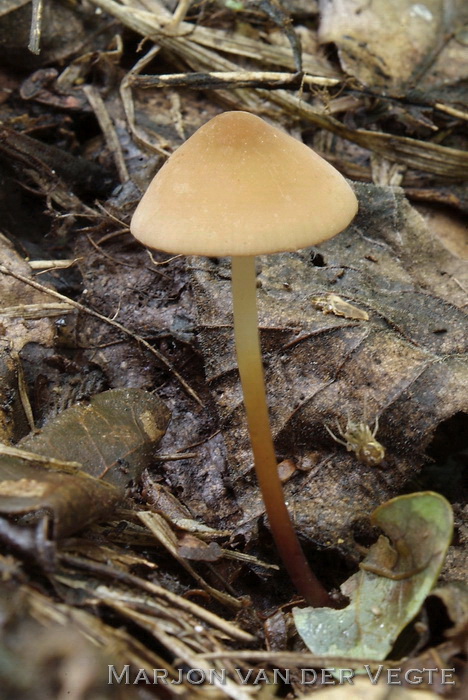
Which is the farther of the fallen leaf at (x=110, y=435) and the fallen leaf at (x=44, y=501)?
the fallen leaf at (x=110, y=435)

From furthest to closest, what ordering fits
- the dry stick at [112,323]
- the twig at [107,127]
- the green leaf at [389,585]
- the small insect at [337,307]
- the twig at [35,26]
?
the twig at [107,127] < the twig at [35,26] < the dry stick at [112,323] < the small insect at [337,307] < the green leaf at [389,585]

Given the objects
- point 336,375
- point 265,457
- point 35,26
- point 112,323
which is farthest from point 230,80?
point 265,457

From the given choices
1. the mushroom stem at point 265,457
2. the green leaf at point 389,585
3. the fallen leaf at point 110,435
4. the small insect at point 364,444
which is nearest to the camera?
the green leaf at point 389,585

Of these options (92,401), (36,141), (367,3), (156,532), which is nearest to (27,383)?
(92,401)

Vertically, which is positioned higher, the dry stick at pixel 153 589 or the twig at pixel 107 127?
the twig at pixel 107 127

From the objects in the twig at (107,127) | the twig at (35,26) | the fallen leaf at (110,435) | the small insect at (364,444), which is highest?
the twig at (35,26)

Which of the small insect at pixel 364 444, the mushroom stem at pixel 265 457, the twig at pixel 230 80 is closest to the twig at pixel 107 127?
the twig at pixel 230 80

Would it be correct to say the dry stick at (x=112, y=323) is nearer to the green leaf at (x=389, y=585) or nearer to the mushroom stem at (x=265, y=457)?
the mushroom stem at (x=265, y=457)
